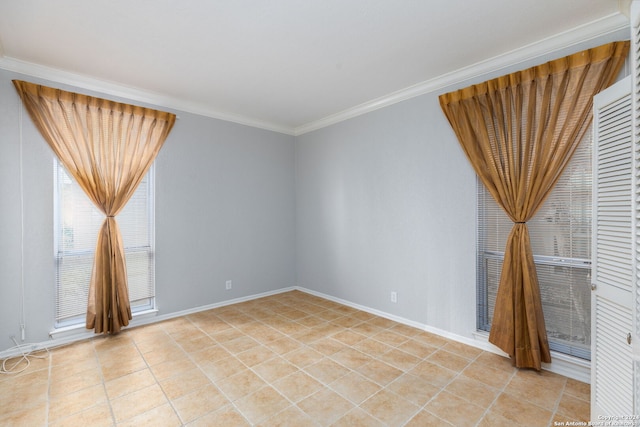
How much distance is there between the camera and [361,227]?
3963 millimetres

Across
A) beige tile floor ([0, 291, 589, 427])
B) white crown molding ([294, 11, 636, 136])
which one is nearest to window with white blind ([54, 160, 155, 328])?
beige tile floor ([0, 291, 589, 427])

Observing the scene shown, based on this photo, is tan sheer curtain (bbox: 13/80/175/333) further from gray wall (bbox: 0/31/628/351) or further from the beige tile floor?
the beige tile floor

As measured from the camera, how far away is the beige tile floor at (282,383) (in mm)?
1925

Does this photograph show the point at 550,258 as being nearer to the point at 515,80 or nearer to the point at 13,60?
the point at 515,80

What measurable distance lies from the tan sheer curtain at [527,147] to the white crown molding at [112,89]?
3244 millimetres

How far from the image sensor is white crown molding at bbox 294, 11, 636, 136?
2153mm

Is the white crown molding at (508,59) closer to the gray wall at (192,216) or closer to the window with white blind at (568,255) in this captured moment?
the window with white blind at (568,255)

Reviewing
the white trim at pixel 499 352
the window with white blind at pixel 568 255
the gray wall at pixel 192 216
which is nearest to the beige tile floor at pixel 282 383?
the white trim at pixel 499 352

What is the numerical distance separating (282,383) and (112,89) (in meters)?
3.50

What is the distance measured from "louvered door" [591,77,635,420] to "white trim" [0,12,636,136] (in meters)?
0.88

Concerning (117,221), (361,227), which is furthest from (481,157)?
(117,221)

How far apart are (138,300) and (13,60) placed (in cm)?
265

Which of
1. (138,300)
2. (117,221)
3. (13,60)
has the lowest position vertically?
(138,300)

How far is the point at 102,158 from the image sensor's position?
3141mm
